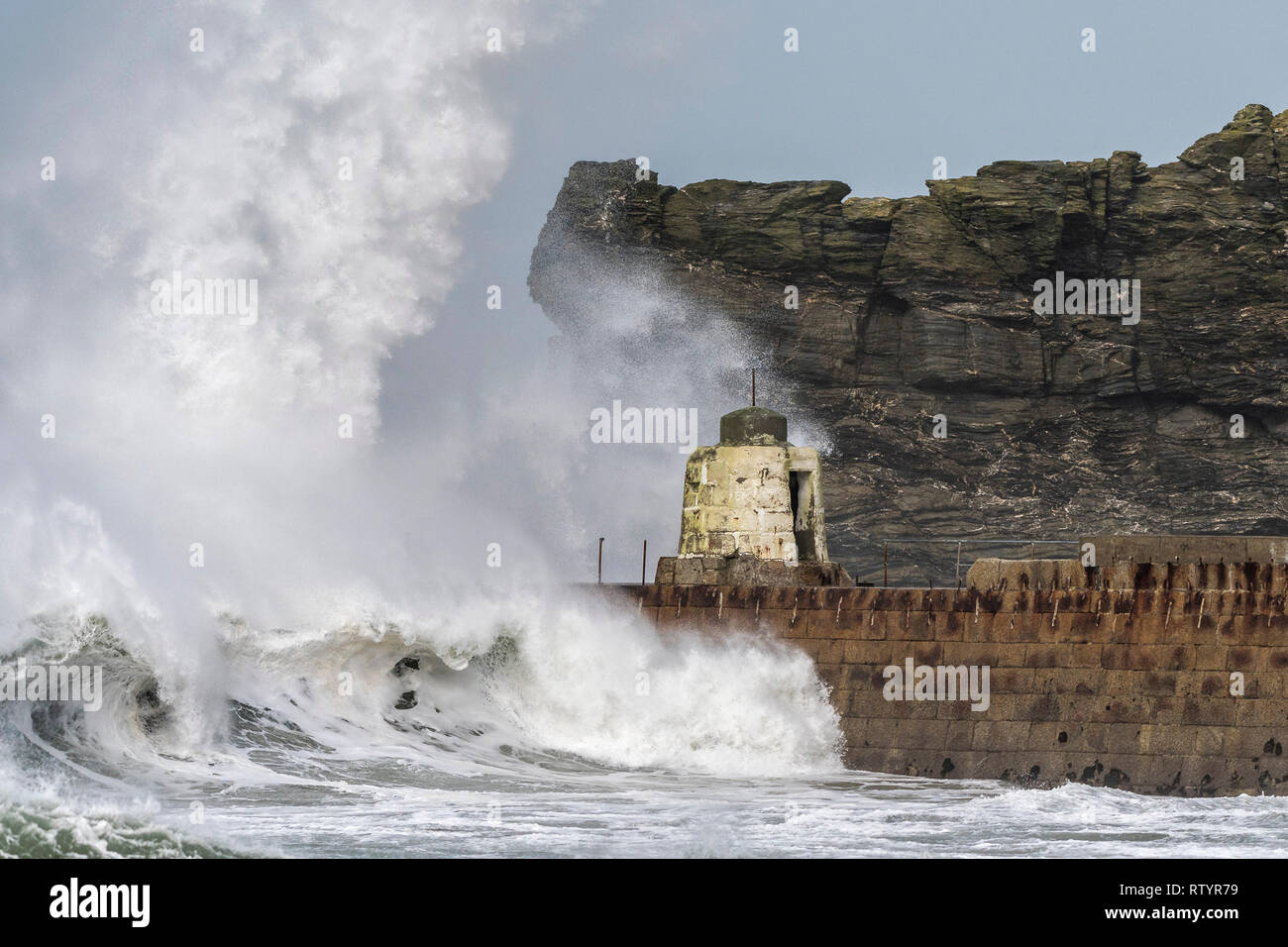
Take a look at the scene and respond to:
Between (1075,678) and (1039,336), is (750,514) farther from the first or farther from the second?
(1039,336)

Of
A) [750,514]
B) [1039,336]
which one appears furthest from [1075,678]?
[1039,336]

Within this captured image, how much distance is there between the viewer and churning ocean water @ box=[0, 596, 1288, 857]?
46.3ft

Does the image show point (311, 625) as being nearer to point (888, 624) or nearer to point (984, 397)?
point (888, 624)

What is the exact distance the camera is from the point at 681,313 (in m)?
90.4

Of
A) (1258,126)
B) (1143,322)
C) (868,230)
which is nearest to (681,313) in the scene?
(868,230)

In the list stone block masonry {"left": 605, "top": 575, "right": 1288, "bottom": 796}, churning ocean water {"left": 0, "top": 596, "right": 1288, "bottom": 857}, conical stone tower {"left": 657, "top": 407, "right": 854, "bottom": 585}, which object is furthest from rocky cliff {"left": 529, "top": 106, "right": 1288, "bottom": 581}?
stone block masonry {"left": 605, "top": 575, "right": 1288, "bottom": 796}

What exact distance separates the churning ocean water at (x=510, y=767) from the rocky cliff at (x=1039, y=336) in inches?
2387

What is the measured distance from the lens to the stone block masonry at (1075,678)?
18078mm

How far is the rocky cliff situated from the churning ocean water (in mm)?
60636

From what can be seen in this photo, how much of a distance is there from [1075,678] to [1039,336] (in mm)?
70071

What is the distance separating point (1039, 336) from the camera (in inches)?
3418

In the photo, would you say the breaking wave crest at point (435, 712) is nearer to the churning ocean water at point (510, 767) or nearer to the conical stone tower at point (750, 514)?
the churning ocean water at point (510, 767)

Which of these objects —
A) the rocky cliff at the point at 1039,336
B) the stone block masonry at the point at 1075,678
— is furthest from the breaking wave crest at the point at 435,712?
the rocky cliff at the point at 1039,336
